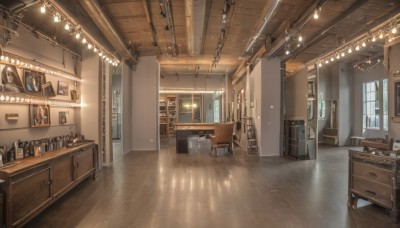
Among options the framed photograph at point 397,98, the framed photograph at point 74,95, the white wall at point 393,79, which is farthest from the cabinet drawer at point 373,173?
the framed photograph at point 74,95

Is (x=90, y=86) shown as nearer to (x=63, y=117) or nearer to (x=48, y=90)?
(x=63, y=117)

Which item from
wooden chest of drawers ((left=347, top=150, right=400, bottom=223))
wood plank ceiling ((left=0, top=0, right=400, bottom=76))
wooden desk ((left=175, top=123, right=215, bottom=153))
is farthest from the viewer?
wooden desk ((left=175, top=123, right=215, bottom=153))

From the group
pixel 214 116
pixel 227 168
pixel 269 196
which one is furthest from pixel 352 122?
pixel 269 196

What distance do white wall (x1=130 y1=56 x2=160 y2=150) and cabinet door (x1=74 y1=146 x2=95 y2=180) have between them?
401 cm

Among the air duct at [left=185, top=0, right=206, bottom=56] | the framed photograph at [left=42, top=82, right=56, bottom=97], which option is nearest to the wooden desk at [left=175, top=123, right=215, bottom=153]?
the air duct at [left=185, top=0, right=206, bottom=56]

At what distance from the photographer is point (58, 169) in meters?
3.52

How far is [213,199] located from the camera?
12.2 feet

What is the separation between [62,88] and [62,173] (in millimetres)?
1928

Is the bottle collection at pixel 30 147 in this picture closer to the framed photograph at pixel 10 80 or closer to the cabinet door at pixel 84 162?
the cabinet door at pixel 84 162

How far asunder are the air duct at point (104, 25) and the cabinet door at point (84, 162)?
2.49 m

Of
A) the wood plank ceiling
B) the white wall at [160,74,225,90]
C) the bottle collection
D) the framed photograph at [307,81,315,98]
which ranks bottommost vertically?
the bottle collection

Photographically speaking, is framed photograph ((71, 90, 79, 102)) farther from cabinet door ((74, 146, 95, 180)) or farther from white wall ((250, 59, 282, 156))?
white wall ((250, 59, 282, 156))

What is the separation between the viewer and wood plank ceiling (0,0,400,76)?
451 cm

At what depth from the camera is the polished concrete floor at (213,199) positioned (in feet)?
9.79
